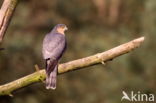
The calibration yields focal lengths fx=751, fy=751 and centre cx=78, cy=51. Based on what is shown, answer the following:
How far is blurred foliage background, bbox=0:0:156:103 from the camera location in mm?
19219

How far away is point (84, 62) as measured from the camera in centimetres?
623

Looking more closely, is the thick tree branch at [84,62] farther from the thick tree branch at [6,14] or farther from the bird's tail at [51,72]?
the thick tree branch at [6,14]

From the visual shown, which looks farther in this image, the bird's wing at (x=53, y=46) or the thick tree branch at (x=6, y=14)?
the bird's wing at (x=53, y=46)

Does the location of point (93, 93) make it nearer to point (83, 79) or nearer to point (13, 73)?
Result: point (83, 79)

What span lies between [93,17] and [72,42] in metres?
6.03

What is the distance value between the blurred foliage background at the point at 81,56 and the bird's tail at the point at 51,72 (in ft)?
31.5

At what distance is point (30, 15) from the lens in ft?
89.5

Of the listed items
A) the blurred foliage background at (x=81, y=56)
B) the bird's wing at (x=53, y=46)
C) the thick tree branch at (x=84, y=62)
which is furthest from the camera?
the blurred foliage background at (x=81, y=56)

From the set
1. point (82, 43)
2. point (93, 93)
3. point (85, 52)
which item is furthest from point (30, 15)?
point (93, 93)

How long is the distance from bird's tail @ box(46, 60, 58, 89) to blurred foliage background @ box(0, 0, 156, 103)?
9598mm

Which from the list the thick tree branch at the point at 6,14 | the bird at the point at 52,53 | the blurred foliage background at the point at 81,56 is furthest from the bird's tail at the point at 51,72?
the blurred foliage background at the point at 81,56

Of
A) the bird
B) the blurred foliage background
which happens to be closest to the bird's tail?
the bird

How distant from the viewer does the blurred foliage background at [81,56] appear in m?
19.2

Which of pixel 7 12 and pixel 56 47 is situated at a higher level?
pixel 7 12
